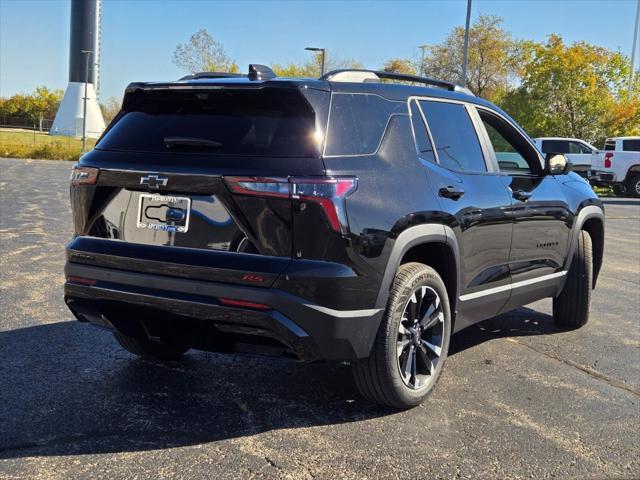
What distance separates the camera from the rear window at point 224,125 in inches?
131

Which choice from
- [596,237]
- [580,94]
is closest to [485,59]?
[580,94]

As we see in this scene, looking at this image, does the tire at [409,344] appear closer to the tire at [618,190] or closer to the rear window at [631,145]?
the rear window at [631,145]

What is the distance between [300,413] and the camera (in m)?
3.75

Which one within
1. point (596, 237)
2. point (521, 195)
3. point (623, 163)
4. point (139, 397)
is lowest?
point (139, 397)

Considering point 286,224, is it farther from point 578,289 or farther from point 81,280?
point 578,289

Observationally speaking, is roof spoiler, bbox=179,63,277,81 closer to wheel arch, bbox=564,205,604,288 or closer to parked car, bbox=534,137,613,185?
wheel arch, bbox=564,205,604,288

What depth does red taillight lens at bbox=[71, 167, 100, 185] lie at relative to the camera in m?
3.65

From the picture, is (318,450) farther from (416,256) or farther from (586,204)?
(586,204)

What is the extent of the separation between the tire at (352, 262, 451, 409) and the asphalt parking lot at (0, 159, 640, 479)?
6.0 inches

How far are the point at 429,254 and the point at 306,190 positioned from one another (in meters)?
1.15

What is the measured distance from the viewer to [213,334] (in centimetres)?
343

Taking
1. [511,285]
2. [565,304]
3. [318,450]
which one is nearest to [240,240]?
[318,450]

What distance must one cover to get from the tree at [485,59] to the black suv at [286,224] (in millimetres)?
43374

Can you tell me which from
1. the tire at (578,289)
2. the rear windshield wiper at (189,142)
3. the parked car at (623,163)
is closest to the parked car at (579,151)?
the parked car at (623,163)
